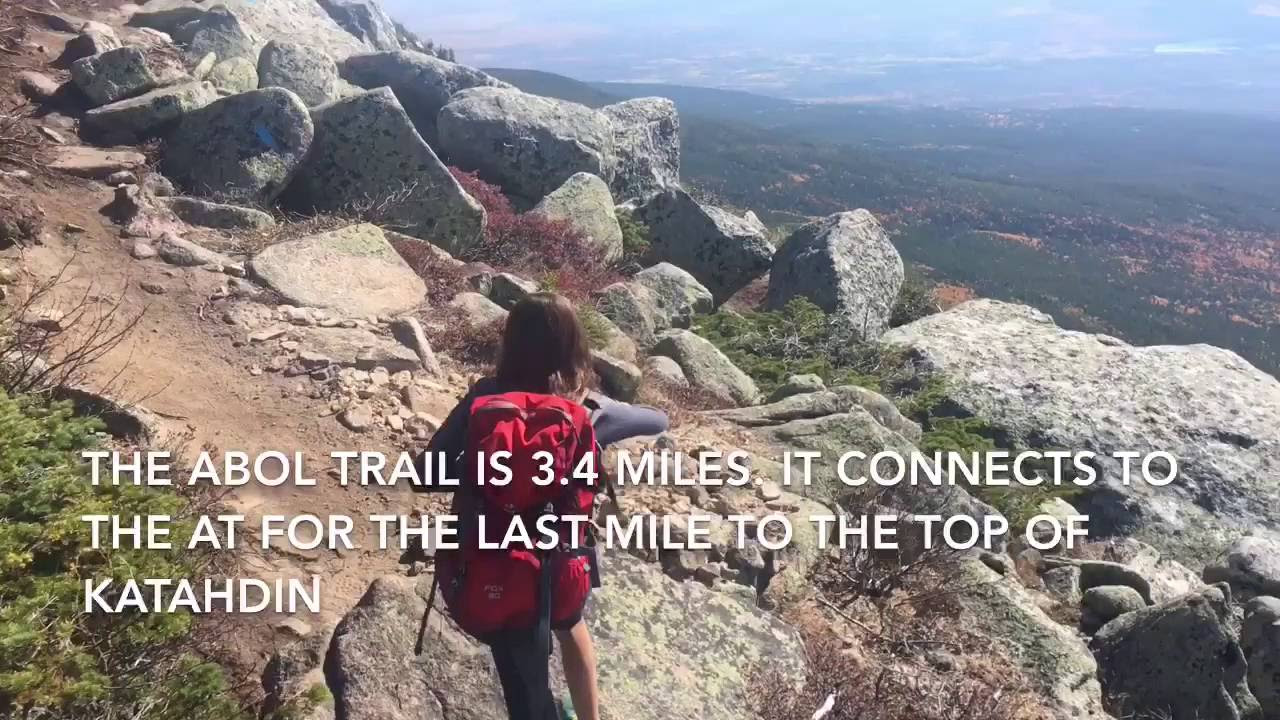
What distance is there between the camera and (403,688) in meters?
4.57

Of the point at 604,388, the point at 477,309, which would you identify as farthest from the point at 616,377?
the point at 477,309

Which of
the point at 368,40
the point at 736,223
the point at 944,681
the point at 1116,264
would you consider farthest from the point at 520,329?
the point at 1116,264

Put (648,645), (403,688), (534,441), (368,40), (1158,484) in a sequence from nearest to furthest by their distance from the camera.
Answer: (534,441) → (403,688) → (648,645) → (1158,484) → (368,40)

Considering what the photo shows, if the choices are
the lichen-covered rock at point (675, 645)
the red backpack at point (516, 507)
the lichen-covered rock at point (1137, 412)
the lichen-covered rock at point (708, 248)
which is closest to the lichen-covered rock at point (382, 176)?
the lichen-covered rock at point (708, 248)

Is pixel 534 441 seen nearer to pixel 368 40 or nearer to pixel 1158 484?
pixel 1158 484

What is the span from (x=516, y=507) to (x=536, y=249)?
11.1 m

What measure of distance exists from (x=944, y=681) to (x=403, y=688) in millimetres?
4035

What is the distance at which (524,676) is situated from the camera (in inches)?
149

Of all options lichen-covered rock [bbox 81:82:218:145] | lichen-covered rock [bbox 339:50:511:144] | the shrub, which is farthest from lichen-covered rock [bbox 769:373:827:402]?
lichen-covered rock [bbox 339:50:511:144]

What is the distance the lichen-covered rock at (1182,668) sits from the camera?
24.6 feet

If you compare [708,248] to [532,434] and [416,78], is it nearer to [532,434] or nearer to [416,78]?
[416,78]

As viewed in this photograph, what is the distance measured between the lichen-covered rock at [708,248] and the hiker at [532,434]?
1355 cm

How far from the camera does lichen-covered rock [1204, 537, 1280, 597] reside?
31.3ft

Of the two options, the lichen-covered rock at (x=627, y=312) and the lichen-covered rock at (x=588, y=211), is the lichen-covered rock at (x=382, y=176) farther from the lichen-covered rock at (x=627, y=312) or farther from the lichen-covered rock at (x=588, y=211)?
the lichen-covered rock at (x=588, y=211)
